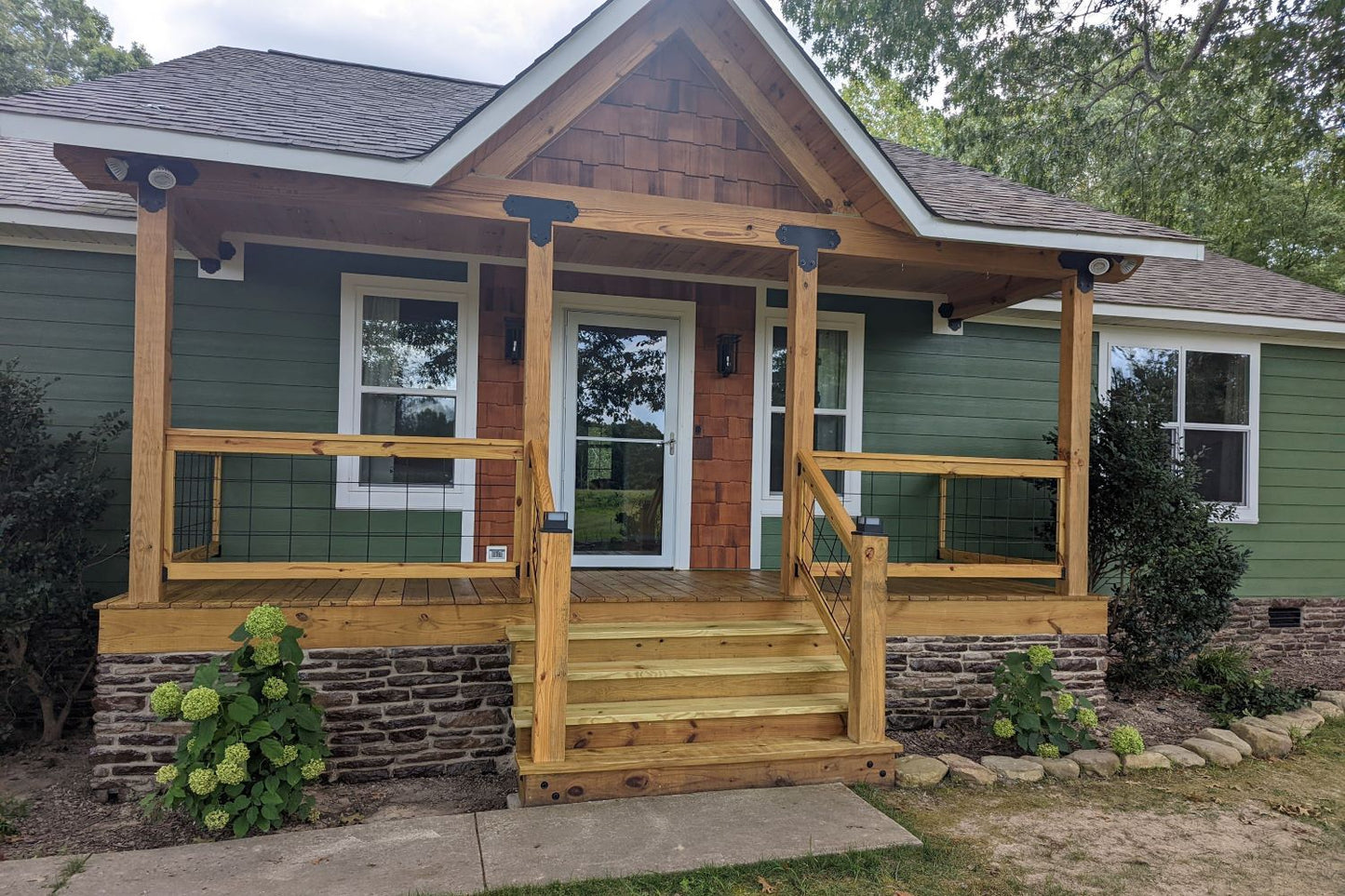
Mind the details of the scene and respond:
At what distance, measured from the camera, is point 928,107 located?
20875 mm

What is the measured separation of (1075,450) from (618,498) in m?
3.10

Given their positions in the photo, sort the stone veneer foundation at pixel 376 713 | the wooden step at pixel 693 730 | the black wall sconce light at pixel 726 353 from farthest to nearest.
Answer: the black wall sconce light at pixel 726 353
the stone veneer foundation at pixel 376 713
the wooden step at pixel 693 730

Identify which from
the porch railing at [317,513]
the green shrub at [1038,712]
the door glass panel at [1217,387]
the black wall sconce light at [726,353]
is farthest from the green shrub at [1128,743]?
the door glass panel at [1217,387]

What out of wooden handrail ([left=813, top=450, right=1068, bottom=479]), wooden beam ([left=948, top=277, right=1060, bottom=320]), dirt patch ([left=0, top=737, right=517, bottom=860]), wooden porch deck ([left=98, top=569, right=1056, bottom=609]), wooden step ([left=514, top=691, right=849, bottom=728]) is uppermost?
wooden beam ([left=948, top=277, right=1060, bottom=320])

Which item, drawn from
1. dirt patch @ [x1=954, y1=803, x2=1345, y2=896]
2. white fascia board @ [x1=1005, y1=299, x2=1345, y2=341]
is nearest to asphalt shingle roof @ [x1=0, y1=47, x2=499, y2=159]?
dirt patch @ [x1=954, y1=803, x2=1345, y2=896]

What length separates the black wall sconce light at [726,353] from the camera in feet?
20.7

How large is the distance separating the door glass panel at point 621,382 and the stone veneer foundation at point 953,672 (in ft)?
7.87

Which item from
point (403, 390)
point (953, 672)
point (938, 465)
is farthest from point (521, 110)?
point (953, 672)

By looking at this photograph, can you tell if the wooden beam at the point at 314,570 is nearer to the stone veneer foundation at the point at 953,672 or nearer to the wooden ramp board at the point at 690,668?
the wooden ramp board at the point at 690,668

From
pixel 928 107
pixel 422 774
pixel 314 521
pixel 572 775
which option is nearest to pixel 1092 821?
pixel 572 775

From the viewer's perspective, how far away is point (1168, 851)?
11.3 ft

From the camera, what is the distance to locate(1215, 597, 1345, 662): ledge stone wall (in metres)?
7.49

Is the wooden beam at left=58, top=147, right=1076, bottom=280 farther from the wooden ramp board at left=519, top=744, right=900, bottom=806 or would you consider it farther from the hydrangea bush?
the wooden ramp board at left=519, top=744, right=900, bottom=806

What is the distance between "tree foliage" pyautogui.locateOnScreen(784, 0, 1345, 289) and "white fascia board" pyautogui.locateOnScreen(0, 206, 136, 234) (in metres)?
10.9
